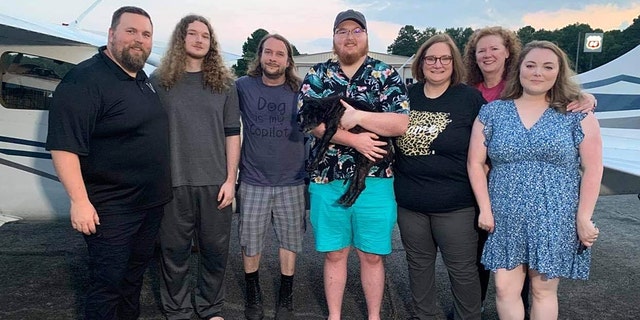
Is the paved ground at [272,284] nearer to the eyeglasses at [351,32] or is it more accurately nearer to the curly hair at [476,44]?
the curly hair at [476,44]

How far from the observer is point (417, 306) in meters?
3.14

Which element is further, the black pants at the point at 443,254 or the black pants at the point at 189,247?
the black pants at the point at 189,247

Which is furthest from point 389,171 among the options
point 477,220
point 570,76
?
point 570,76

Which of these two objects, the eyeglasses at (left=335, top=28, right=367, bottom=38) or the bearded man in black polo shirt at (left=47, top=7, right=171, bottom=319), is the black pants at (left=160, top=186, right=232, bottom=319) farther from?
the eyeglasses at (left=335, top=28, right=367, bottom=38)

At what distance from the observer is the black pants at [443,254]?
2902mm

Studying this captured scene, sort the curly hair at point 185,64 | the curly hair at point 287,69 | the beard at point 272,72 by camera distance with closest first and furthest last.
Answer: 1. the curly hair at point 185,64
2. the beard at point 272,72
3. the curly hair at point 287,69

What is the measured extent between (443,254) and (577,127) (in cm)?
102

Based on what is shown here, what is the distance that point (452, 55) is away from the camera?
286 centimetres

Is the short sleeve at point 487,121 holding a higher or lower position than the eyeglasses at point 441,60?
lower

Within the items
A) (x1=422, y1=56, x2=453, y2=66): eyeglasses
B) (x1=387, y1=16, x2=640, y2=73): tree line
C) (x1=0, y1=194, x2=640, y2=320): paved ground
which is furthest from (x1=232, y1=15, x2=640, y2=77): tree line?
(x1=422, y1=56, x2=453, y2=66): eyeglasses

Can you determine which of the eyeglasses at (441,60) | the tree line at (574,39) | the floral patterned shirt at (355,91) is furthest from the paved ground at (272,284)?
the tree line at (574,39)

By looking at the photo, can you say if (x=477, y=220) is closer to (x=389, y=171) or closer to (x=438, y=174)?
(x=438, y=174)

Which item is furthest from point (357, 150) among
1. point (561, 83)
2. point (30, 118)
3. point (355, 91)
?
point (30, 118)

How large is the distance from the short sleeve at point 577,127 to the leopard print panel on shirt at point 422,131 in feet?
2.03
